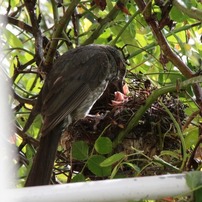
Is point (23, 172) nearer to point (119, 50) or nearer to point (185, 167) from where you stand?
point (119, 50)

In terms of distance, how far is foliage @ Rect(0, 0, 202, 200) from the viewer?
72.7 inches

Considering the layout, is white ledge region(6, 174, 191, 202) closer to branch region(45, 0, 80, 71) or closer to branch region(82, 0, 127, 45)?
branch region(82, 0, 127, 45)

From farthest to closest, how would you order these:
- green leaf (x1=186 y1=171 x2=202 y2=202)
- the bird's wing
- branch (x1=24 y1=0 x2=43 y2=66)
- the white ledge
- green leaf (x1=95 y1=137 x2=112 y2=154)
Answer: branch (x1=24 y1=0 x2=43 y2=66) < the bird's wing < green leaf (x1=95 y1=137 x2=112 y2=154) < green leaf (x1=186 y1=171 x2=202 y2=202) < the white ledge

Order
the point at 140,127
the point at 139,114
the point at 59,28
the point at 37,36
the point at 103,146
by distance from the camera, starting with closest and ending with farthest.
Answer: the point at 103,146 → the point at 139,114 → the point at 140,127 → the point at 59,28 → the point at 37,36

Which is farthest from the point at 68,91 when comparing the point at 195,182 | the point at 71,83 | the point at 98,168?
the point at 195,182

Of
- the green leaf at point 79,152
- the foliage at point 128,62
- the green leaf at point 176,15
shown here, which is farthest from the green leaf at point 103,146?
the green leaf at point 176,15

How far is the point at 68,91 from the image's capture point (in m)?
2.41

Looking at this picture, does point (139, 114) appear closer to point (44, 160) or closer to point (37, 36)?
point (44, 160)

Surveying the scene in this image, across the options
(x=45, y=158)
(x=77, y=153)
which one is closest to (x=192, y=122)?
(x=77, y=153)

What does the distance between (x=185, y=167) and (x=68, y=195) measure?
678 mm

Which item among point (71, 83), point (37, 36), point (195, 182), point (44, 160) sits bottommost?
point (44, 160)

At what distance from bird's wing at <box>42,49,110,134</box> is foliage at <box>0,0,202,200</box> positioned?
72 millimetres

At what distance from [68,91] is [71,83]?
2.6 inches

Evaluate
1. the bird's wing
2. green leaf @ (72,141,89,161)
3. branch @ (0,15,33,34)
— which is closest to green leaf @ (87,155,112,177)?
green leaf @ (72,141,89,161)
